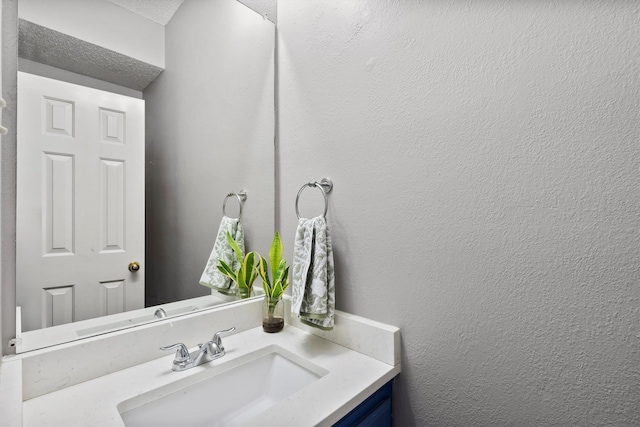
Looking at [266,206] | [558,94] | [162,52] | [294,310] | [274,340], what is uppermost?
[162,52]

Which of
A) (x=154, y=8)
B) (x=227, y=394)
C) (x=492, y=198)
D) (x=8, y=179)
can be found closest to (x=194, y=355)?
(x=227, y=394)

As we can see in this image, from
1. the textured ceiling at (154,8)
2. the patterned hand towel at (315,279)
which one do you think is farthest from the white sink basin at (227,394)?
the textured ceiling at (154,8)

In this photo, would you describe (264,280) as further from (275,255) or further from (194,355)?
(194,355)

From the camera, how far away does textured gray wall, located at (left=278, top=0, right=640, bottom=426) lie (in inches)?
22.0

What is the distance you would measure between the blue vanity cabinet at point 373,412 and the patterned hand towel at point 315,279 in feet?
0.73

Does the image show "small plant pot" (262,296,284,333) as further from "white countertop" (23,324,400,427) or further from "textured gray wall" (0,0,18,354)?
"textured gray wall" (0,0,18,354)

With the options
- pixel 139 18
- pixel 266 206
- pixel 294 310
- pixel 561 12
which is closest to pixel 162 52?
pixel 139 18

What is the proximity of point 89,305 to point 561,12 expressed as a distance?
1344 mm

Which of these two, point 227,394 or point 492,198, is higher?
point 492,198

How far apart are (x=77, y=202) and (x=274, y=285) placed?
630 mm

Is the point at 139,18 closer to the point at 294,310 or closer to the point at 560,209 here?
the point at 294,310

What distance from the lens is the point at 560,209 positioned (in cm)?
61

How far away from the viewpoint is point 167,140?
1.00 m

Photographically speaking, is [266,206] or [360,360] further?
[266,206]
